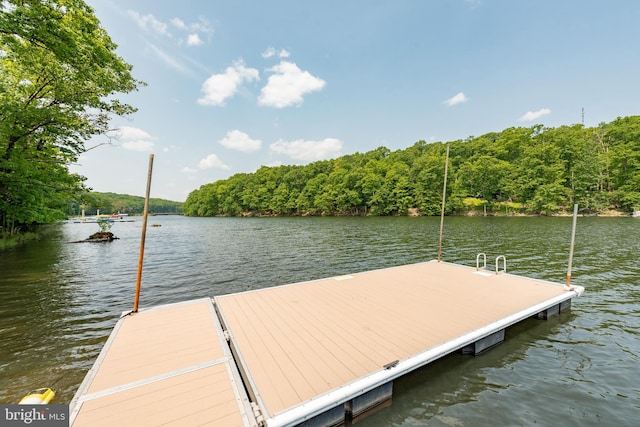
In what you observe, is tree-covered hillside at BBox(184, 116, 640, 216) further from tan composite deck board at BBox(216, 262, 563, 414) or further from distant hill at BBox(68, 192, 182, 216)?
tan composite deck board at BBox(216, 262, 563, 414)

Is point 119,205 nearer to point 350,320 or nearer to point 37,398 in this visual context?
point 37,398

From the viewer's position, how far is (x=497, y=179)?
191 feet

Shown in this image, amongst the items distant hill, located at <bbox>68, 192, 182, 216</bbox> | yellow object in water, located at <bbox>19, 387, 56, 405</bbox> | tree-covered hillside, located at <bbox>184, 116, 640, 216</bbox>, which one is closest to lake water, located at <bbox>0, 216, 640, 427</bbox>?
yellow object in water, located at <bbox>19, 387, 56, 405</bbox>

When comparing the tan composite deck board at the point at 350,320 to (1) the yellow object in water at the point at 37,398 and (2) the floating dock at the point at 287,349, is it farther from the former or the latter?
(1) the yellow object in water at the point at 37,398

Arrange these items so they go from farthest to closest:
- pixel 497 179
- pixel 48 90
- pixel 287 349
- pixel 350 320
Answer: pixel 497 179 → pixel 48 90 → pixel 350 320 → pixel 287 349

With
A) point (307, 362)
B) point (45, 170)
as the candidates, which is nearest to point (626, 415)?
point (307, 362)

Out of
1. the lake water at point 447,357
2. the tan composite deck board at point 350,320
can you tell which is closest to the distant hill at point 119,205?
the lake water at point 447,357

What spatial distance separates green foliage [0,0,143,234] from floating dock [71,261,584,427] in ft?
39.5

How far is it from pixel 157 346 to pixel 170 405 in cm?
181

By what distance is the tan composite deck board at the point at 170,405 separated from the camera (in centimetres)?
278

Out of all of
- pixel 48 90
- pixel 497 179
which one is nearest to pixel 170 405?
pixel 48 90

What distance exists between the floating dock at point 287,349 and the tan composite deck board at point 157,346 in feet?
0.07

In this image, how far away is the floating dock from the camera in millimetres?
3045

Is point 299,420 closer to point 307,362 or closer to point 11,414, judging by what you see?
point 307,362
